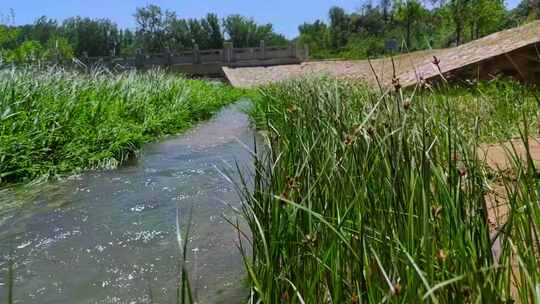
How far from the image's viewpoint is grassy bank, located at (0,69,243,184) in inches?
210

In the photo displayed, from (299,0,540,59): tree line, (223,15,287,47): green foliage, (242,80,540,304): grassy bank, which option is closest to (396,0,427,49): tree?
(299,0,540,59): tree line

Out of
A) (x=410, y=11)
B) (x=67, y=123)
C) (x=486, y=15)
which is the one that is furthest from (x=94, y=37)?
(x=67, y=123)

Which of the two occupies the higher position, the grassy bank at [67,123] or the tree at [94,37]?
the tree at [94,37]

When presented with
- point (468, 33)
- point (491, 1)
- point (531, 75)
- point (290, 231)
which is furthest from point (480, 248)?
point (468, 33)

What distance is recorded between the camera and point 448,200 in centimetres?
154

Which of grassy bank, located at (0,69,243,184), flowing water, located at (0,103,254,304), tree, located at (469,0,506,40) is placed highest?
tree, located at (469,0,506,40)

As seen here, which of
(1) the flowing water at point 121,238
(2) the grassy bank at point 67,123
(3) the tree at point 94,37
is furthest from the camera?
(3) the tree at point 94,37

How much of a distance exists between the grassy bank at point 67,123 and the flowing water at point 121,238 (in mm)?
442

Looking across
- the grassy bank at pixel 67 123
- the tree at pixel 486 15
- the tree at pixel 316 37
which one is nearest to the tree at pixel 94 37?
the tree at pixel 316 37

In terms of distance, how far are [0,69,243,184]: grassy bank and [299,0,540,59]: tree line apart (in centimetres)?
839

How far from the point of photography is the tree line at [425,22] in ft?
94.0

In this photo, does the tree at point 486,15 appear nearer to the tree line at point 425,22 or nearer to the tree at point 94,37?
the tree line at point 425,22

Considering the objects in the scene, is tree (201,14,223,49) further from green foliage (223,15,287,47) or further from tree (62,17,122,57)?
tree (62,17,122,57)

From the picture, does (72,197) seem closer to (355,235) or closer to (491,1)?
(355,235)
